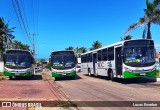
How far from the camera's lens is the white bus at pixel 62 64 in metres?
31.5

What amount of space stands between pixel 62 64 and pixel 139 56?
32.6 ft

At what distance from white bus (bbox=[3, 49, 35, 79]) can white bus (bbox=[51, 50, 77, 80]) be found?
3070mm

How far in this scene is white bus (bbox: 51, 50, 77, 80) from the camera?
31.5 m

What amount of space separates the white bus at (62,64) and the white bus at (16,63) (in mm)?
3070

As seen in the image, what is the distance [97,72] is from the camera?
3394 cm

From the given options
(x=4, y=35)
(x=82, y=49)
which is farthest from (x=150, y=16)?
(x=82, y=49)

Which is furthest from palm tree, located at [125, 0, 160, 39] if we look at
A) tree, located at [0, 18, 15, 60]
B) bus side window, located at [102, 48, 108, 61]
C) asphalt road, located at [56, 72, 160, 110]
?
tree, located at [0, 18, 15, 60]

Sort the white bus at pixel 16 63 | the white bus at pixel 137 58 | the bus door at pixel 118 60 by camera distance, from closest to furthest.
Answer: the white bus at pixel 137 58
the bus door at pixel 118 60
the white bus at pixel 16 63

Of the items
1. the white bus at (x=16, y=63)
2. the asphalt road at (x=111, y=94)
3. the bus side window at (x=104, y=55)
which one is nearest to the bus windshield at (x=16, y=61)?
the white bus at (x=16, y=63)

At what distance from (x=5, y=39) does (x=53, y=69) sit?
4858 centimetres

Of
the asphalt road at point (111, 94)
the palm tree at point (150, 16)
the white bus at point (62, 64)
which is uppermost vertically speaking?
the palm tree at point (150, 16)

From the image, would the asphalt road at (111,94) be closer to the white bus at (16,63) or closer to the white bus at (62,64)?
the white bus at (62,64)

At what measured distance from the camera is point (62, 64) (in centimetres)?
3166

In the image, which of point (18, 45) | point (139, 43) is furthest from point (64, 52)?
point (18, 45)
